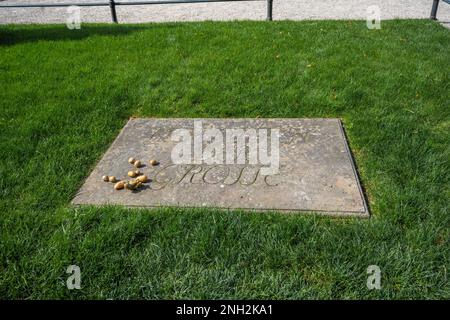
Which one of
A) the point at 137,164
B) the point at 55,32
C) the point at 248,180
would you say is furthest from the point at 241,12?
the point at 248,180

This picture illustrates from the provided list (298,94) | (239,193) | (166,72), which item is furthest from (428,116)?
(166,72)

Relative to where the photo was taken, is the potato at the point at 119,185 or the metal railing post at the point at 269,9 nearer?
the potato at the point at 119,185

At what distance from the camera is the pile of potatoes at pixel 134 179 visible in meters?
3.26

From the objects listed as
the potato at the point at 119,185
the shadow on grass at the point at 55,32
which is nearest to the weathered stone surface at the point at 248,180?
the potato at the point at 119,185

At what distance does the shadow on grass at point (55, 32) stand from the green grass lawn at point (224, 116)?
8cm

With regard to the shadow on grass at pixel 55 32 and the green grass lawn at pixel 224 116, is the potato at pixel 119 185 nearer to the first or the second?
the green grass lawn at pixel 224 116

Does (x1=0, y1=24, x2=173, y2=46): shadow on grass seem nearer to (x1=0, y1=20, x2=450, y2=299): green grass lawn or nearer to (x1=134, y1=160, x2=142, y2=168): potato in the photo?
(x1=0, y1=20, x2=450, y2=299): green grass lawn

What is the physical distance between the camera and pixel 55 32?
24.4ft

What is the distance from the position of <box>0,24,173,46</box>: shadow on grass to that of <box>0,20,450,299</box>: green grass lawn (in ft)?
0.26

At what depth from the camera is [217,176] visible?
11.0 ft

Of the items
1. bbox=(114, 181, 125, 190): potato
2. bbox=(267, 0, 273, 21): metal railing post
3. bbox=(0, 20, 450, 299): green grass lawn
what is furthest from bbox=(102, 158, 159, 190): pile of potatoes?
bbox=(267, 0, 273, 21): metal railing post

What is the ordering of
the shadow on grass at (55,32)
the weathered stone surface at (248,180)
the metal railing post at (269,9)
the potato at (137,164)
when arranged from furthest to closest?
the metal railing post at (269,9) < the shadow on grass at (55,32) < the potato at (137,164) < the weathered stone surface at (248,180)
